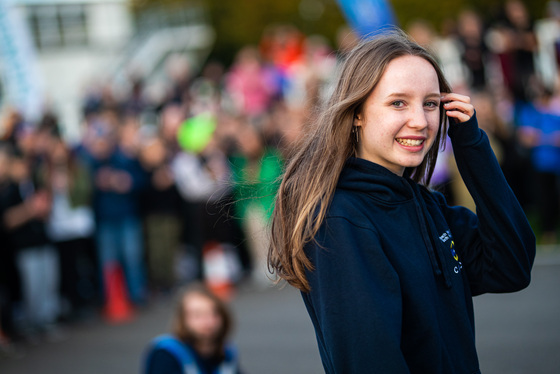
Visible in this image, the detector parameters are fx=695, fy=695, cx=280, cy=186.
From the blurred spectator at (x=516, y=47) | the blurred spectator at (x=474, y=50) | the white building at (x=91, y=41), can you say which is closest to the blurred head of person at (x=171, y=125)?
the blurred spectator at (x=474, y=50)

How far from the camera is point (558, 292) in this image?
7930mm

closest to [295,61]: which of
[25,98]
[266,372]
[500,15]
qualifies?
[500,15]

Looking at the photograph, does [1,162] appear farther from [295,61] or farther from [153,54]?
[153,54]

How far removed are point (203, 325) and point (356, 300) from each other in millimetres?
2768

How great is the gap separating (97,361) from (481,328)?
394 centimetres

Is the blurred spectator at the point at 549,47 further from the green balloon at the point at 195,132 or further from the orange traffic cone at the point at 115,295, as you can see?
the orange traffic cone at the point at 115,295

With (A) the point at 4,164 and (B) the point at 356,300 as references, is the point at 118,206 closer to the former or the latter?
(A) the point at 4,164

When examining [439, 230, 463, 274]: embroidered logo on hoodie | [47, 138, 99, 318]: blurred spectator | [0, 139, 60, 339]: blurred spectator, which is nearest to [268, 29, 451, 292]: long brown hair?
[439, 230, 463, 274]: embroidered logo on hoodie

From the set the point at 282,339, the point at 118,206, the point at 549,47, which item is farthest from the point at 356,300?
the point at 549,47

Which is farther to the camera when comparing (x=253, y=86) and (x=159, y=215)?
(x=253, y=86)

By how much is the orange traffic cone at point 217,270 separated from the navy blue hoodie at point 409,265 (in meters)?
7.37

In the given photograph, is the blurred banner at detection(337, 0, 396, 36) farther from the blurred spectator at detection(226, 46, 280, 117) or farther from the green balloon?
the blurred spectator at detection(226, 46, 280, 117)

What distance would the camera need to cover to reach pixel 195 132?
37.9ft

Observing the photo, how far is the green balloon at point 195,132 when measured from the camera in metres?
11.3
